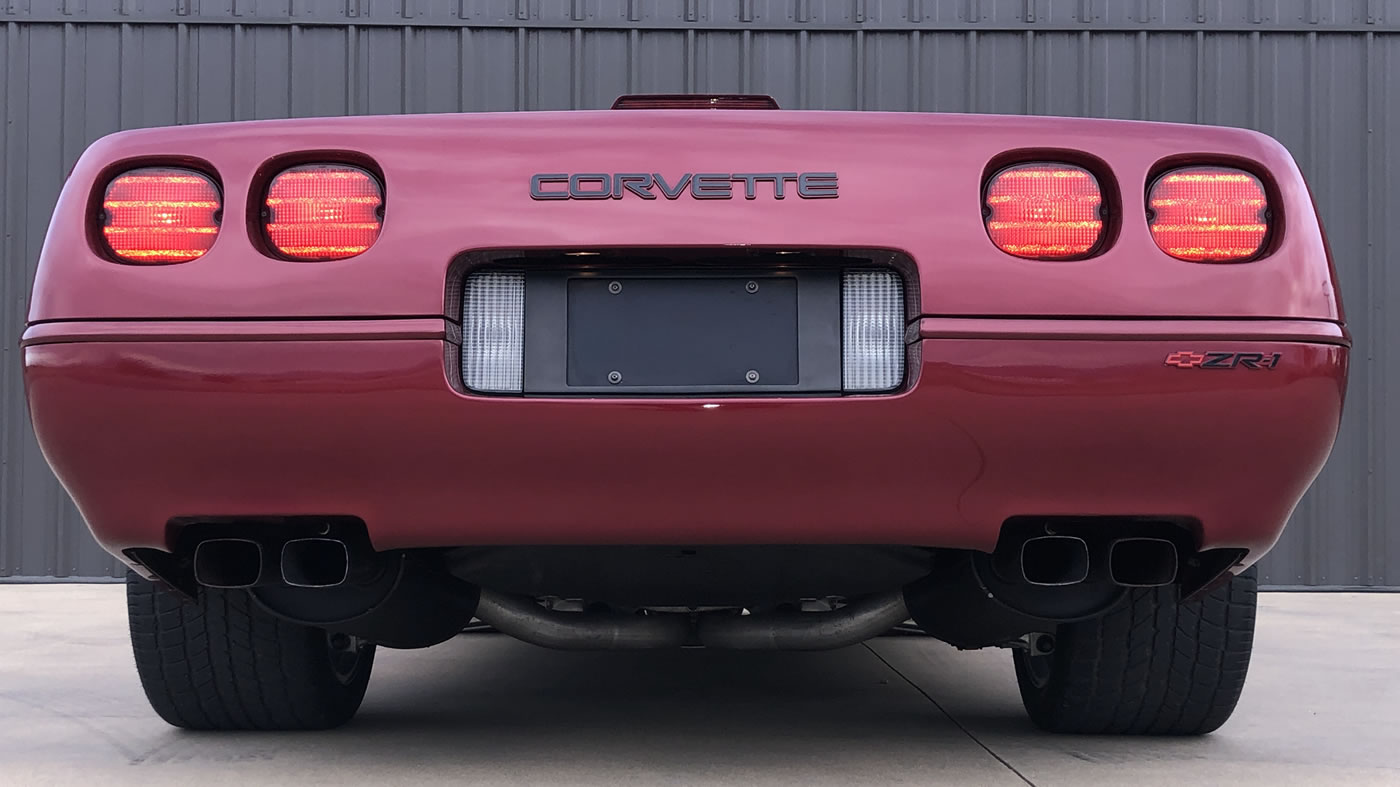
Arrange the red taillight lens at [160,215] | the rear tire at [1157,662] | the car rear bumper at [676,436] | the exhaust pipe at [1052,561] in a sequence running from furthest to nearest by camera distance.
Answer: the rear tire at [1157,662]
the exhaust pipe at [1052,561]
the red taillight lens at [160,215]
the car rear bumper at [676,436]

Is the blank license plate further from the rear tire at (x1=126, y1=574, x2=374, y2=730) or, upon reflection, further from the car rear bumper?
the rear tire at (x1=126, y1=574, x2=374, y2=730)

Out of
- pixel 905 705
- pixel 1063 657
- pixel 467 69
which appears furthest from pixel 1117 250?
pixel 467 69

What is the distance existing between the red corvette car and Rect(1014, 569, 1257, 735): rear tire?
0.48m

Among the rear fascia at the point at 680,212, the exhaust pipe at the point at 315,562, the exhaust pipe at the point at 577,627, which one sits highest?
the rear fascia at the point at 680,212

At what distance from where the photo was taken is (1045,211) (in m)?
1.99

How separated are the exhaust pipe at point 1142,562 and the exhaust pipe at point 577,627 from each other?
0.79 meters

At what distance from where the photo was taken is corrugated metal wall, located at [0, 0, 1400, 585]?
23.1ft

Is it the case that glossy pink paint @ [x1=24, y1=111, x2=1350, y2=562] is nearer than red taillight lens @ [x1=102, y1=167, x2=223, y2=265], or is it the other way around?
glossy pink paint @ [x1=24, y1=111, x2=1350, y2=562]

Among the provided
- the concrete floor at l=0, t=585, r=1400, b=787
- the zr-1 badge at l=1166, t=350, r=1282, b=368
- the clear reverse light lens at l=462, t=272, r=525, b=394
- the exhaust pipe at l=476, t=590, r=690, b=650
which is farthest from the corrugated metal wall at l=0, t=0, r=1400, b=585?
the zr-1 badge at l=1166, t=350, r=1282, b=368

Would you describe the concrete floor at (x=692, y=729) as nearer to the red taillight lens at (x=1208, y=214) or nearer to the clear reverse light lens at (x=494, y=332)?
the clear reverse light lens at (x=494, y=332)

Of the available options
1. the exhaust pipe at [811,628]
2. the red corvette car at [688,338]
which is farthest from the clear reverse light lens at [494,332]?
the exhaust pipe at [811,628]

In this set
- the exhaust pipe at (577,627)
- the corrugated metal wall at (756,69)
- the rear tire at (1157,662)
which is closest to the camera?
the exhaust pipe at (577,627)

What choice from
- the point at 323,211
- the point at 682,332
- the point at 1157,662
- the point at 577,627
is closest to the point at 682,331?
the point at 682,332

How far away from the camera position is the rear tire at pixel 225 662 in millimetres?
2521
